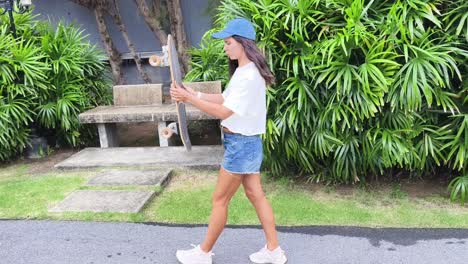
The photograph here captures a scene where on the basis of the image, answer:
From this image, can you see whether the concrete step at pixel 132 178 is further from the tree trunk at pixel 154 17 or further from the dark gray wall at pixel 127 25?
the dark gray wall at pixel 127 25

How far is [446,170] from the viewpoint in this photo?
15.5ft

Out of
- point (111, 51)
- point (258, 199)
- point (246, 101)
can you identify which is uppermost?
point (111, 51)

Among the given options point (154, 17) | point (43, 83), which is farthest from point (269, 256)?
point (154, 17)

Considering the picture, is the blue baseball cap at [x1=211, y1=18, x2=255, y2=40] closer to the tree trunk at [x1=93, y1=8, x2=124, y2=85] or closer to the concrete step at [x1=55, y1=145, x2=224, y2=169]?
the concrete step at [x1=55, y1=145, x2=224, y2=169]

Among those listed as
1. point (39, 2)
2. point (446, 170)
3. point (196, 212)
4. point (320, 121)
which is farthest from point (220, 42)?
point (39, 2)

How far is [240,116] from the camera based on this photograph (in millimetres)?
2883

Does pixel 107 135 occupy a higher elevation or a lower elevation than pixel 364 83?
lower

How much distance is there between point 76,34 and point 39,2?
2845mm

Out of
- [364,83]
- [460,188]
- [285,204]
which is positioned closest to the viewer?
[364,83]

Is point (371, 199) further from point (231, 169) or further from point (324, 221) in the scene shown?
point (231, 169)

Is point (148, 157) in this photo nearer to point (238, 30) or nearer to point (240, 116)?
point (240, 116)

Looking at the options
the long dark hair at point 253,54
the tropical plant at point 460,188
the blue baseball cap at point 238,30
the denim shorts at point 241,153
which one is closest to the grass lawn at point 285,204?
the tropical plant at point 460,188

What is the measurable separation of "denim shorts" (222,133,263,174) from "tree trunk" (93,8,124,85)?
5382mm

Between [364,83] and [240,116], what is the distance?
5.08 ft
